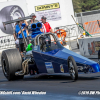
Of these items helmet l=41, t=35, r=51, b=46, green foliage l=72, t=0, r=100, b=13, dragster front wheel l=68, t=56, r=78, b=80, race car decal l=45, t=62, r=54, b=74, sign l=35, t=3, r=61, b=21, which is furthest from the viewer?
green foliage l=72, t=0, r=100, b=13

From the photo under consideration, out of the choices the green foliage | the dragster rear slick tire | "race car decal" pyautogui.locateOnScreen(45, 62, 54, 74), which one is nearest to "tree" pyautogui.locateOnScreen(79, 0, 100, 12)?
the green foliage

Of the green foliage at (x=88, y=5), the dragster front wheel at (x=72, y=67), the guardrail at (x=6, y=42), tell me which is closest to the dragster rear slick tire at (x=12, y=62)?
the dragster front wheel at (x=72, y=67)

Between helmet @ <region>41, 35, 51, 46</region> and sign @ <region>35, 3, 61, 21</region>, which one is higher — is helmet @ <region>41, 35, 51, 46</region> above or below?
below

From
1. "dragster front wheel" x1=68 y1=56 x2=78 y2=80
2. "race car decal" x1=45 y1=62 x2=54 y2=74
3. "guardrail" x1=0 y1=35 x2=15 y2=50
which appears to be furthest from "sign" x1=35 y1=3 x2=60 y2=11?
"dragster front wheel" x1=68 y1=56 x2=78 y2=80

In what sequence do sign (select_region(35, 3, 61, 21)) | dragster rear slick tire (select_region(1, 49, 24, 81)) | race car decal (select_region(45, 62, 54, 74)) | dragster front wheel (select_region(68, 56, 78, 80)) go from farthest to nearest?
sign (select_region(35, 3, 61, 21))
dragster rear slick tire (select_region(1, 49, 24, 81))
race car decal (select_region(45, 62, 54, 74))
dragster front wheel (select_region(68, 56, 78, 80))

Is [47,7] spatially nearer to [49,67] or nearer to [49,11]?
[49,11]

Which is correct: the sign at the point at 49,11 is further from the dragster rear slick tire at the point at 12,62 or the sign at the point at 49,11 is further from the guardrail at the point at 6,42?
the dragster rear slick tire at the point at 12,62

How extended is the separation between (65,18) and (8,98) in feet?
80.9

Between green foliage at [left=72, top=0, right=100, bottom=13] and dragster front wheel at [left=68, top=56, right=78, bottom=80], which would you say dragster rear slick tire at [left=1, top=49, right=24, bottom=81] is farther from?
green foliage at [left=72, top=0, right=100, bottom=13]

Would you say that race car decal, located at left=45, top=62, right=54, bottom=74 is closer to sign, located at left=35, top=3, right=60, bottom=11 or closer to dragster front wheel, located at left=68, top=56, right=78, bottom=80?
dragster front wheel, located at left=68, top=56, right=78, bottom=80

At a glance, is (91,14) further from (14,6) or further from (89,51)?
(89,51)

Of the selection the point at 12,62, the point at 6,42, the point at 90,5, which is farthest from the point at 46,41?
the point at 90,5

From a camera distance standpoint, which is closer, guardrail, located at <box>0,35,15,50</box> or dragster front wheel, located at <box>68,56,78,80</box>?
dragster front wheel, located at <box>68,56,78,80</box>

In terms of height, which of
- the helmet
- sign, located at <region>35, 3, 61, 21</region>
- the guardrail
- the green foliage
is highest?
the green foliage
